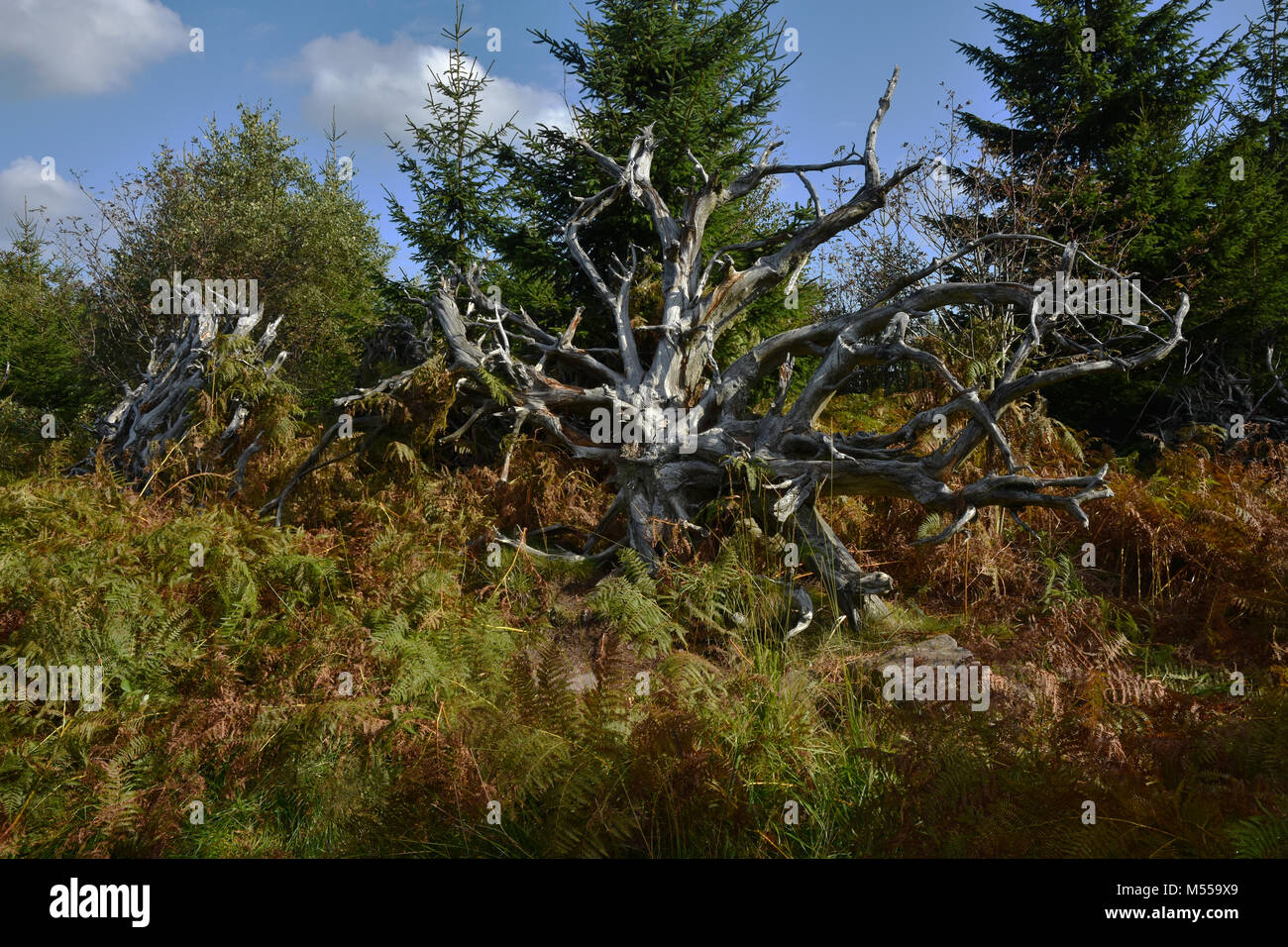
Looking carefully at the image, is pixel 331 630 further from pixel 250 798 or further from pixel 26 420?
pixel 26 420

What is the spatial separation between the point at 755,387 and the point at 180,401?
20.9 feet

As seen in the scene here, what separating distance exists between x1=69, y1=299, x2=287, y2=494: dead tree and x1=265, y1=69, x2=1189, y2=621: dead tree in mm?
1193

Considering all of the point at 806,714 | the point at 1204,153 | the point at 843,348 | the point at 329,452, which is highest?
the point at 1204,153

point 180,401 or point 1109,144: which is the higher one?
point 1109,144

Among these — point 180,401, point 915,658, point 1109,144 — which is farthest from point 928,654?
point 1109,144

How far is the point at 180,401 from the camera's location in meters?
8.54

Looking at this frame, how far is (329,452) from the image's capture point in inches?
318

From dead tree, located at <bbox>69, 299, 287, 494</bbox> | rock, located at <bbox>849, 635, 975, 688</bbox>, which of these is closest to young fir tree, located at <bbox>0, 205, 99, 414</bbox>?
dead tree, located at <bbox>69, 299, 287, 494</bbox>

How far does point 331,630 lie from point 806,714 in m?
2.87

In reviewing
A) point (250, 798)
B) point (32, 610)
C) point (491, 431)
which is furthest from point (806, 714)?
point (491, 431)

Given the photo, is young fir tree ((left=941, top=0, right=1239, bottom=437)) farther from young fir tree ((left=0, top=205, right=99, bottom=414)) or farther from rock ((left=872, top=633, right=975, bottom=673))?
young fir tree ((left=0, top=205, right=99, bottom=414))

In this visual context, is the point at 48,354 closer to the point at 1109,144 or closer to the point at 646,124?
the point at 646,124

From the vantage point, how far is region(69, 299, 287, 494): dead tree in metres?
8.20

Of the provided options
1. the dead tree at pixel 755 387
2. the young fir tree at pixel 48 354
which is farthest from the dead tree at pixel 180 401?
the young fir tree at pixel 48 354
